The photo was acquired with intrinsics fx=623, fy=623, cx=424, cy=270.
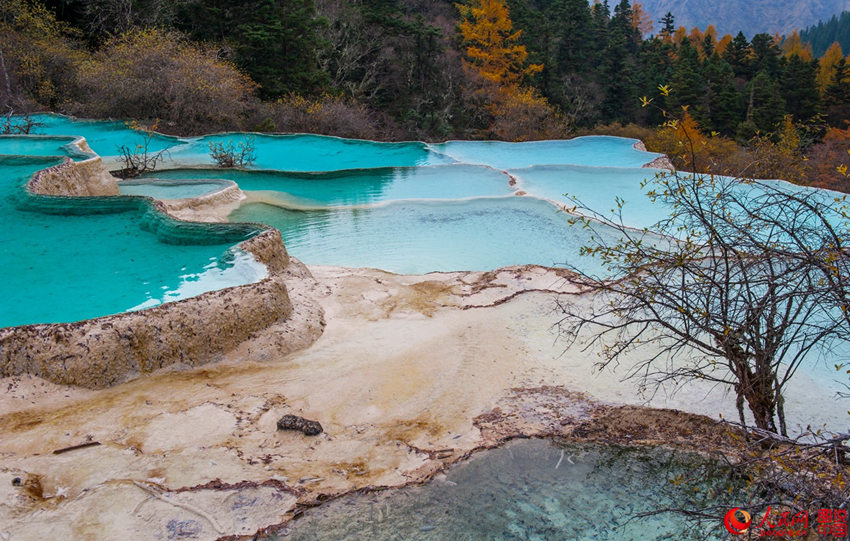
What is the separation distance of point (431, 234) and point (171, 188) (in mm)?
4239

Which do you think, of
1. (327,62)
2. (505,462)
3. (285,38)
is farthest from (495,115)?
(505,462)

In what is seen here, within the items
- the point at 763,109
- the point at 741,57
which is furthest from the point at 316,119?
the point at 741,57

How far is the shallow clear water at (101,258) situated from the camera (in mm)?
5344

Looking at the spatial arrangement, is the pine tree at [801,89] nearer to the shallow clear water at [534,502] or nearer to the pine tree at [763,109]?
the pine tree at [763,109]

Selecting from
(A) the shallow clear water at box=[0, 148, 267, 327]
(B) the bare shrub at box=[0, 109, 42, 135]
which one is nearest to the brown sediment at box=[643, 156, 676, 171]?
(A) the shallow clear water at box=[0, 148, 267, 327]

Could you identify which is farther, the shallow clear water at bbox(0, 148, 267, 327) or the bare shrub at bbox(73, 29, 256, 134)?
the bare shrub at bbox(73, 29, 256, 134)

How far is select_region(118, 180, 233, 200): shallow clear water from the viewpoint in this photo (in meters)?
9.51

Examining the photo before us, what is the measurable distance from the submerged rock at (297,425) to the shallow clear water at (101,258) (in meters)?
1.76

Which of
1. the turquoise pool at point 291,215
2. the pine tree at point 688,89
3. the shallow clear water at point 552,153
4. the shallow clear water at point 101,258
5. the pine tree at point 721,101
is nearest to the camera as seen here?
the shallow clear water at point 101,258

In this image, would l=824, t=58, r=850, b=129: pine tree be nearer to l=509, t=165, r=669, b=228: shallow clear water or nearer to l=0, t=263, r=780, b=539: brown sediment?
l=509, t=165, r=669, b=228: shallow clear water

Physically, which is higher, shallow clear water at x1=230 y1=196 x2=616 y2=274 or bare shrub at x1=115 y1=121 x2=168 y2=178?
bare shrub at x1=115 y1=121 x2=168 y2=178

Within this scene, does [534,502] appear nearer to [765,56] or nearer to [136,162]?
[136,162]

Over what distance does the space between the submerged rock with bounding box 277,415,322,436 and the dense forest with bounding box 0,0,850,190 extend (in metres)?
9.35

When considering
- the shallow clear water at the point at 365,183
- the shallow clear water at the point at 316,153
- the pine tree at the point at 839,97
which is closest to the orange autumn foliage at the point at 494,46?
the shallow clear water at the point at 316,153
